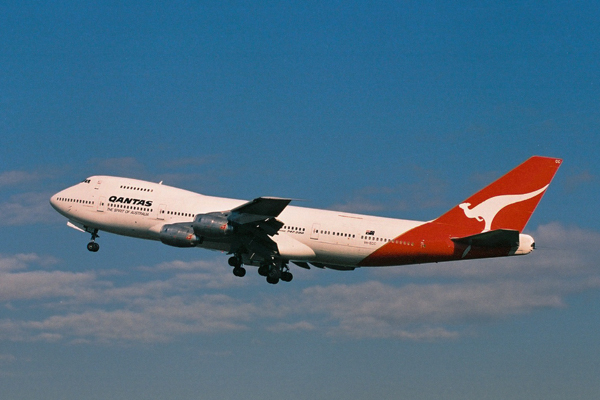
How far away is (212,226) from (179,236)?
2726 millimetres

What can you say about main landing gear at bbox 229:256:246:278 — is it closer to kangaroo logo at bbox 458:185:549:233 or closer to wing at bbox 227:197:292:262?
wing at bbox 227:197:292:262

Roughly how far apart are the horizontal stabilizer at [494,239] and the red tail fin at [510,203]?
2.01m

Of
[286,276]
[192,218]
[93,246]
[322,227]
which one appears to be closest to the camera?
[322,227]

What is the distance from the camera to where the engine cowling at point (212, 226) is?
4512 cm

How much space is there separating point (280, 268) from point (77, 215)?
1534 cm

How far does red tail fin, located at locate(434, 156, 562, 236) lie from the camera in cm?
4719

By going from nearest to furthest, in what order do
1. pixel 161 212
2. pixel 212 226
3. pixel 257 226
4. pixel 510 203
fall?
pixel 212 226 < pixel 257 226 < pixel 510 203 < pixel 161 212

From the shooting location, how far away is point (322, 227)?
153 feet

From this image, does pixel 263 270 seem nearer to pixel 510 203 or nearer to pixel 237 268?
pixel 237 268

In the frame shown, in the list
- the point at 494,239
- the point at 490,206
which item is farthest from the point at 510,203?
the point at 494,239

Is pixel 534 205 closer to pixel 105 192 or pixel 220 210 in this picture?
pixel 220 210

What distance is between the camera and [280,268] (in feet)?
165

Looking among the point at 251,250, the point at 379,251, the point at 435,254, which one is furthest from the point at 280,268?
the point at 435,254

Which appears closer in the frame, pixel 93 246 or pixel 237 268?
pixel 237 268
